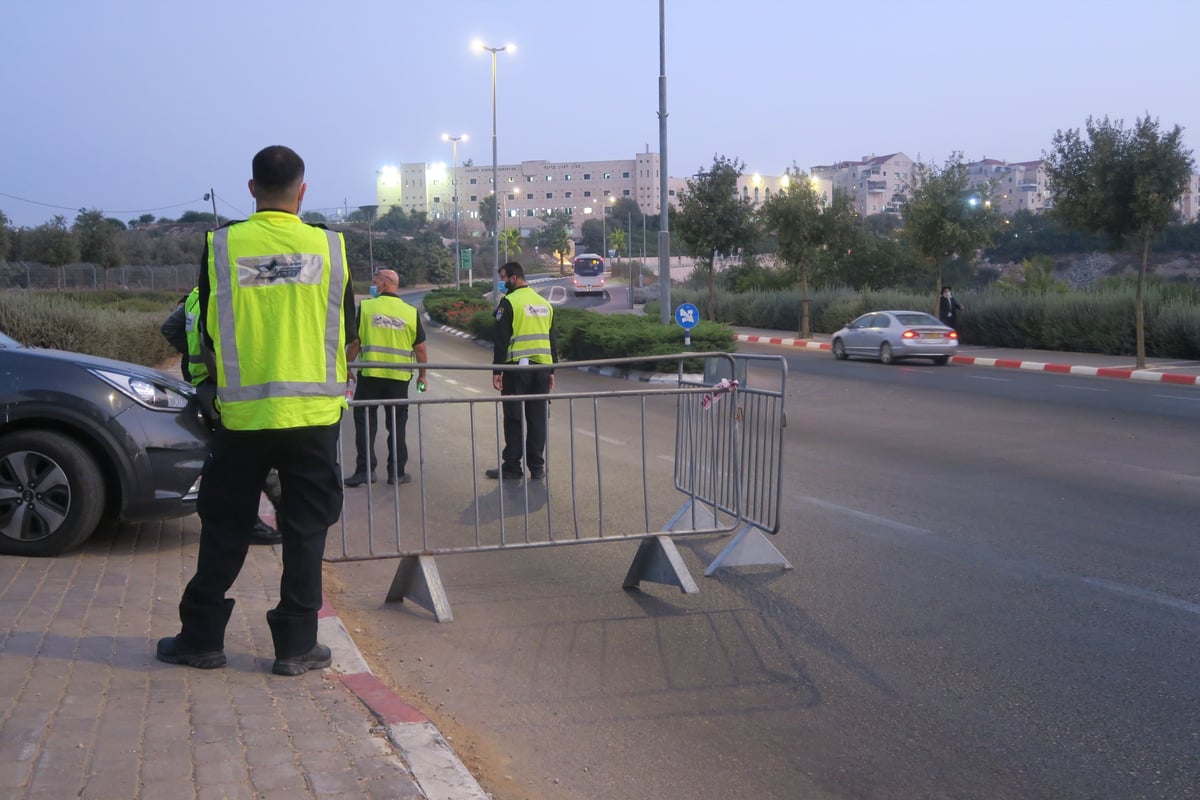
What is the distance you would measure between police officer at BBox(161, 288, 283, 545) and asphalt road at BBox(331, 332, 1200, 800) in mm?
638

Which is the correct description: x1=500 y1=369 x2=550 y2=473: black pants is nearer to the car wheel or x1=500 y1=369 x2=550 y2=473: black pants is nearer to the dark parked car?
the dark parked car

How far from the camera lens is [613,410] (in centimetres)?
1533

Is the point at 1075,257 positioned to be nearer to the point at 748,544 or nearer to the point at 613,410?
the point at 613,410

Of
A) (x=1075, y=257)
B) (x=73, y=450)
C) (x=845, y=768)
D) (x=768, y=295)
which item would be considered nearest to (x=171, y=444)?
(x=73, y=450)

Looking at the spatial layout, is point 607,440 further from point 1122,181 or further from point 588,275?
point 588,275

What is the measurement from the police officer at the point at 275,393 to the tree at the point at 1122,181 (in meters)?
22.1

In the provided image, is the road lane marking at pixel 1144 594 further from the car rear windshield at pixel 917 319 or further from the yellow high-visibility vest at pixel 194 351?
the car rear windshield at pixel 917 319

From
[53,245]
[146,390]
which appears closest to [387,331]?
[146,390]

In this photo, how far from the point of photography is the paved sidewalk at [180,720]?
354 cm

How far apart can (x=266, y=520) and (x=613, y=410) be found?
7615mm

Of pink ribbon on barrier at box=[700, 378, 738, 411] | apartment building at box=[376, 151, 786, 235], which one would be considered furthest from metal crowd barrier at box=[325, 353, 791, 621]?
apartment building at box=[376, 151, 786, 235]

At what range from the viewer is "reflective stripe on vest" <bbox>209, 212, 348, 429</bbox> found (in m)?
4.34

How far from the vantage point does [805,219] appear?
35.8 m

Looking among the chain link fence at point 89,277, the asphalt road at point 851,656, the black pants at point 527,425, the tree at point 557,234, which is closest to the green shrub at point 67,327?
the black pants at point 527,425
